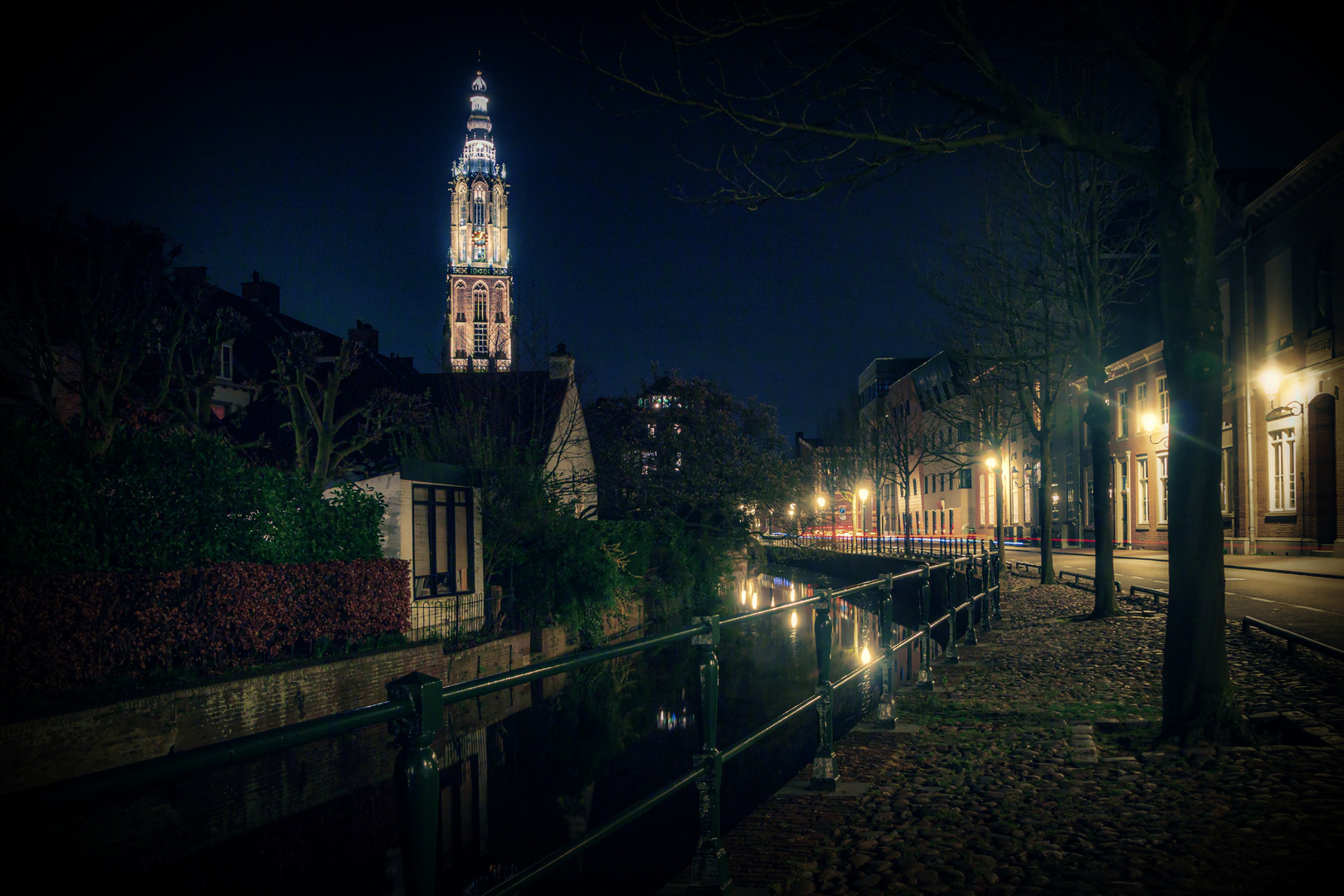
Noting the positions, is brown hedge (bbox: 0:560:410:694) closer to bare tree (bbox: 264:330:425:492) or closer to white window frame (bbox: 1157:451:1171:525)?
bare tree (bbox: 264:330:425:492)

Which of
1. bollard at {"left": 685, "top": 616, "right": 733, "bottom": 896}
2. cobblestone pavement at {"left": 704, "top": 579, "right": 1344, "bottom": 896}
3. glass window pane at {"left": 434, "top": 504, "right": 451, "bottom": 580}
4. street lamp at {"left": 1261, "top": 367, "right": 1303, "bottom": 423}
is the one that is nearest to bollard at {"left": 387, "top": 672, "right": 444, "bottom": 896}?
bollard at {"left": 685, "top": 616, "right": 733, "bottom": 896}

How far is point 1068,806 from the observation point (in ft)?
16.4

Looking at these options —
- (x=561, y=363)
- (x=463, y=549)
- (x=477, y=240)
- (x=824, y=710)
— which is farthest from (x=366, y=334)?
(x=477, y=240)

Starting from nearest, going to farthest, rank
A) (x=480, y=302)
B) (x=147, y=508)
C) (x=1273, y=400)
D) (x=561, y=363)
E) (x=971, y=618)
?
(x=147, y=508), (x=971, y=618), (x=1273, y=400), (x=561, y=363), (x=480, y=302)

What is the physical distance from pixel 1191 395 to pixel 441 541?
14.5 metres

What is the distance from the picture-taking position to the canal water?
307 inches

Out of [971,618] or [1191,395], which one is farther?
[971,618]

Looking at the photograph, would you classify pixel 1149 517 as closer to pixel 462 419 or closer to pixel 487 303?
pixel 462 419

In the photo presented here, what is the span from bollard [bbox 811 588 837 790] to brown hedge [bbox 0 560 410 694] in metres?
8.34

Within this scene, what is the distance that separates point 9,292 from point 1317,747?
68.3ft

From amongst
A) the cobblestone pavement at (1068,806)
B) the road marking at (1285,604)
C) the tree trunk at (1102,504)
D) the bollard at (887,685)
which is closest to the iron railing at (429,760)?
the cobblestone pavement at (1068,806)

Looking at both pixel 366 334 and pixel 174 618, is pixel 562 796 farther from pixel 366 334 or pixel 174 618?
pixel 366 334

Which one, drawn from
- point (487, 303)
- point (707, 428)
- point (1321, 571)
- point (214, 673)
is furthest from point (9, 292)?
point (487, 303)

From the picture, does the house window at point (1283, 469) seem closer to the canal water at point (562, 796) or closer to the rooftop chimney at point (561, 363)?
the canal water at point (562, 796)
